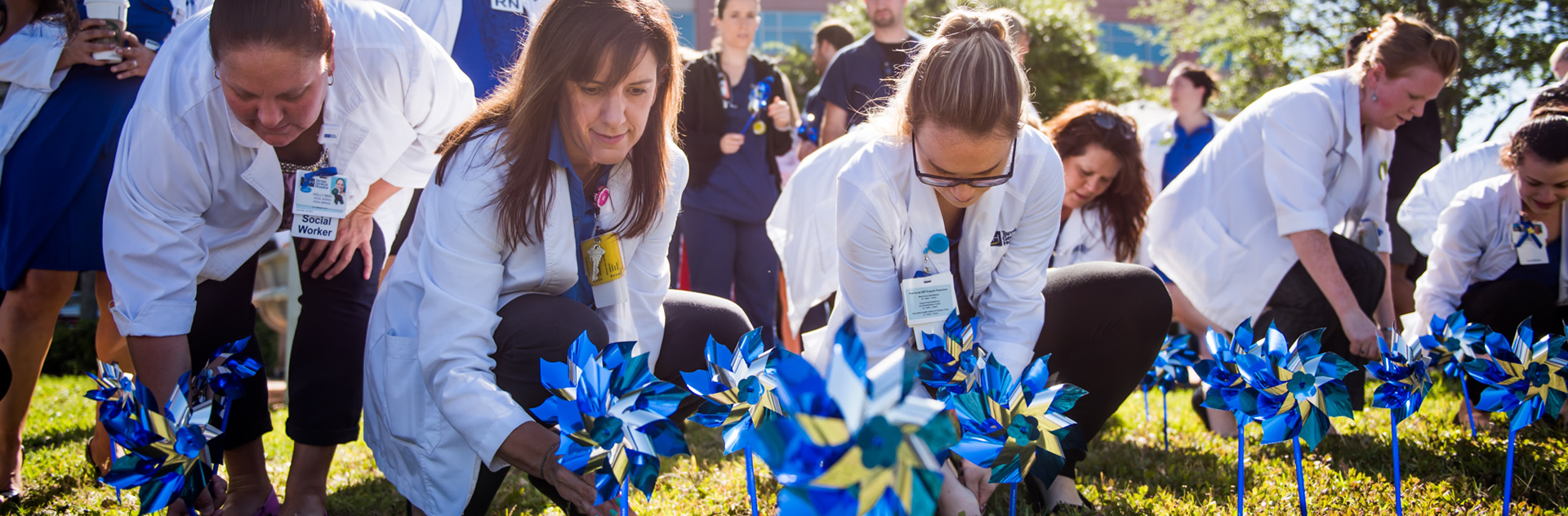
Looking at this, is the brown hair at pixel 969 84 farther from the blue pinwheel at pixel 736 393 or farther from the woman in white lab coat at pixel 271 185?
the woman in white lab coat at pixel 271 185

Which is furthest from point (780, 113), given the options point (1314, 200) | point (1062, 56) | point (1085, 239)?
point (1062, 56)

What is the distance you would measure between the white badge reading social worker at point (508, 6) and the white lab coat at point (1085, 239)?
6.16 feet

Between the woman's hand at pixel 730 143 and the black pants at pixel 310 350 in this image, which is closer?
the black pants at pixel 310 350

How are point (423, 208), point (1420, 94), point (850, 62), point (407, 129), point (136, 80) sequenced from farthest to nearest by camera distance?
point (850, 62) → point (1420, 94) → point (136, 80) → point (407, 129) → point (423, 208)

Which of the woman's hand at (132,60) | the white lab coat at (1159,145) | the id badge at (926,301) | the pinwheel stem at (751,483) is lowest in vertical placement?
the white lab coat at (1159,145)

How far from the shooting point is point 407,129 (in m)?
2.20

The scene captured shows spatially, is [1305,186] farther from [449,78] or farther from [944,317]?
[449,78]

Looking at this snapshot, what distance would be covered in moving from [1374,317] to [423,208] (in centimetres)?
280

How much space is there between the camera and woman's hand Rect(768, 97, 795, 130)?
3.71 m

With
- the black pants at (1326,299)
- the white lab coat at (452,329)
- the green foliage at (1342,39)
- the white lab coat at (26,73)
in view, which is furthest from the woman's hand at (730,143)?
the green foliage at (1342,39)

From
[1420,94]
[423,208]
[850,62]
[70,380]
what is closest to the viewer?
[423,208]

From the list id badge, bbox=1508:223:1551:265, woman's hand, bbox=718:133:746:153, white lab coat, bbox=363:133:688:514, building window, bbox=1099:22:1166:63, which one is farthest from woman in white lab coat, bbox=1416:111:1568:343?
building window, bbox=1099:22:1166:63

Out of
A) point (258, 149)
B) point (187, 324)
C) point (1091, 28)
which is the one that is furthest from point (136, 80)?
point (1091, 28)

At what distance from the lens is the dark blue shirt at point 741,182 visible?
3.47 meters
